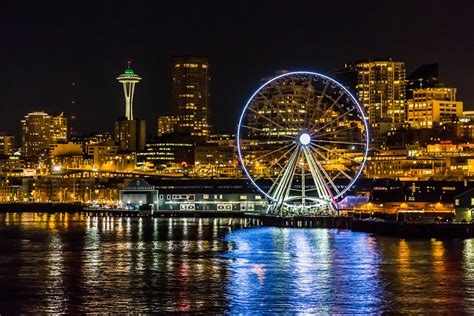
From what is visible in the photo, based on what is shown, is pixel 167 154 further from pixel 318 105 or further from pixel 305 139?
pixel 318 105

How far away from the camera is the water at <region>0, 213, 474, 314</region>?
32531 millimetres

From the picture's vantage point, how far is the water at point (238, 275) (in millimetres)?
32531

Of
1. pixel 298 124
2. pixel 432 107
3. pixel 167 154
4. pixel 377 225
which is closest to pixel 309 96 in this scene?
pixel 298 124

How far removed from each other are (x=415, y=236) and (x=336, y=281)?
2488 cm

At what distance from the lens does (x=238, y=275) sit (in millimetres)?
39719

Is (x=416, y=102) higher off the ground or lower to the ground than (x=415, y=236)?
higher

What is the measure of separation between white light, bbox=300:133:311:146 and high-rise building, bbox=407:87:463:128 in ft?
304

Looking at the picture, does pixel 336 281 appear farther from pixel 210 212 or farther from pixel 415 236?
pixel 210 212

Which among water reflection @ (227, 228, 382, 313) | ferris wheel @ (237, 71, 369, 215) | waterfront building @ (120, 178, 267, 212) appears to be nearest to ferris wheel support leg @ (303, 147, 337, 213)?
ferris wheel @ (237, 71, 369, 215)

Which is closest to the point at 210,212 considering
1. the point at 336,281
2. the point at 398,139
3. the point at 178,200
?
the point at 178,200

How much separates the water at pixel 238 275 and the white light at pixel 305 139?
7933 mm

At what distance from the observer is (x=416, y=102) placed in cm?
16062

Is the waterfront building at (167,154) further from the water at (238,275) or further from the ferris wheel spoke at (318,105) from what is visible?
the water at (238,275)

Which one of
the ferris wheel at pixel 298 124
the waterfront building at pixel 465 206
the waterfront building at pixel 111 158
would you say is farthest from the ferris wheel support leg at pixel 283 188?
the waterfront building at pixel 111 158
